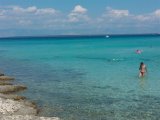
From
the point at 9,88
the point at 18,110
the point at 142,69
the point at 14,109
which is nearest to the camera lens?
the point at 14,109

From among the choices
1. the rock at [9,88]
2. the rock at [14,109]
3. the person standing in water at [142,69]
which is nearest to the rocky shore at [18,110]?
the rock at [14,109]

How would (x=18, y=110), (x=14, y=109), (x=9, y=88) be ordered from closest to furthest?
(x=14, y=109) → (x=18, y=110) → (x=9, y=88)

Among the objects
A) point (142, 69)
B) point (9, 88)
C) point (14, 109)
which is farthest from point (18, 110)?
point (142, 69)

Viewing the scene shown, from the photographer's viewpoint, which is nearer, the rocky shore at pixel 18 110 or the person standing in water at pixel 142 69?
the rocky shore at pixel 18 110

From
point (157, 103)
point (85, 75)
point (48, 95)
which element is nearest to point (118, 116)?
point (157, 103)

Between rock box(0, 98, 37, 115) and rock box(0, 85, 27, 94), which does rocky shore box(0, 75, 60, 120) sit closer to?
rock box(0, 98, 37, 115)

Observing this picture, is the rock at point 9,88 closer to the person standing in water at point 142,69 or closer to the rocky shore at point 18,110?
the rocky shore at point 18,110

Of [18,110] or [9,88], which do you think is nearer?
[18,110]

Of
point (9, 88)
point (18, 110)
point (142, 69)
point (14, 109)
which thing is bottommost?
point (9, 88)

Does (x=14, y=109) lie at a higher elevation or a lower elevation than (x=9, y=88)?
higher

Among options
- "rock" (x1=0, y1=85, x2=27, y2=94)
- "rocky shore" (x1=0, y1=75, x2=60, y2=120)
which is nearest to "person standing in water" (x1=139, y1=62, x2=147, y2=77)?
"rock" (x1=0, y1=85, x2=27, y2=94)

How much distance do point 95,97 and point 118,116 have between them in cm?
677

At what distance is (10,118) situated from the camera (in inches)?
920

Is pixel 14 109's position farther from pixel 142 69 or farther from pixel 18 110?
pixel 142 69
